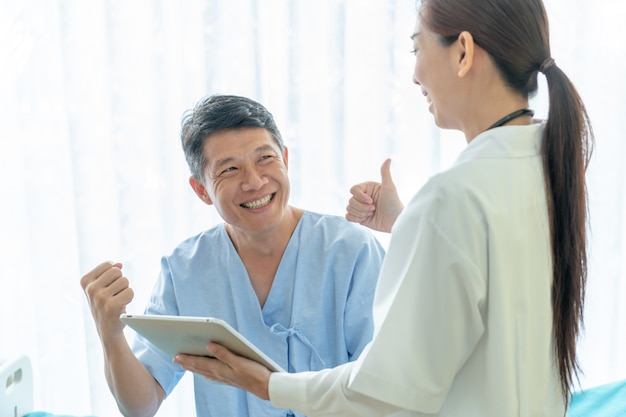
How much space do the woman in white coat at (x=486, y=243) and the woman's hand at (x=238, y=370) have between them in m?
0.22

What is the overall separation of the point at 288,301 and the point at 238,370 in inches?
16.3

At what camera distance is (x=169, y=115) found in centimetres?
227

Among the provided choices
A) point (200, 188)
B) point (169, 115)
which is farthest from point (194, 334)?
point (169, 115)

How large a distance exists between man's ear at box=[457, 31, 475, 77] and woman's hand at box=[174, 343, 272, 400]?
1.98 ft

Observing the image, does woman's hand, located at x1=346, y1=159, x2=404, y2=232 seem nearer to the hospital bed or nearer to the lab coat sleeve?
the lab coat sleeve

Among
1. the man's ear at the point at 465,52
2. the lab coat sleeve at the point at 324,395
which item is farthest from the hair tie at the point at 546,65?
the lab coat sleeve at the point at 324,395

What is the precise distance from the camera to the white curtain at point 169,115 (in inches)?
87.2

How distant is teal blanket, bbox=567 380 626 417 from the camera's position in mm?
1663

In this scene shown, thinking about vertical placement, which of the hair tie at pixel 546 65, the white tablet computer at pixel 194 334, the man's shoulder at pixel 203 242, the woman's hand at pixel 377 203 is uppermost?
the hair tie at pixel 546 65

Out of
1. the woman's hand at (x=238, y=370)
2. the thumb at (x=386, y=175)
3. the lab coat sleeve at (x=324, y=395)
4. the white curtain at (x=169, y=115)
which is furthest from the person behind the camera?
the white curtain at (x=169, y=115)

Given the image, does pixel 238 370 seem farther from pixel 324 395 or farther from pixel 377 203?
pixel 377 203

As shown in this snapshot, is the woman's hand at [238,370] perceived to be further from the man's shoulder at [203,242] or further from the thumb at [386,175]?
the thumb at [386,175]

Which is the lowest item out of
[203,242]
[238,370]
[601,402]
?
[601,402]

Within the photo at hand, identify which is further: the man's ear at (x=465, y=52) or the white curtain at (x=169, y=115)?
the white curtain at (x=169, y=115)
